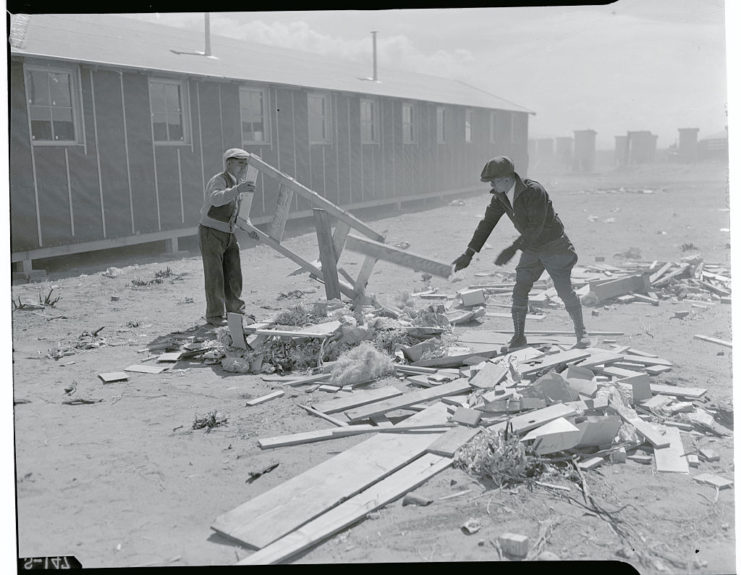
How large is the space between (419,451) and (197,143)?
38.7 ft

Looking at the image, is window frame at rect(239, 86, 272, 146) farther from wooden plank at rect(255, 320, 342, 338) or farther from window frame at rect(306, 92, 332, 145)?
wooden plank at rect(255, 320, 342, 338)

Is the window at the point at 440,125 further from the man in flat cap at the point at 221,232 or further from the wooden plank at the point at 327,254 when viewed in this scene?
the man in flat cap at the point at 221,232

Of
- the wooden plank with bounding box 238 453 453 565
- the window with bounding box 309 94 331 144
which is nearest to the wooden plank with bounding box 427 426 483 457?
the wooden plank with bounding box 238 453 453 565

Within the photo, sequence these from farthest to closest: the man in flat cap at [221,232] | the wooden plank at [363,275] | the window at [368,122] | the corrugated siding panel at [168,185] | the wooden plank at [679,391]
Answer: the window at [368,122]
the corrugated siding panel at [168,185]
the wooden plank at [363,275]
the man in flat cap at [221,232]
the wooden plank at [679,391]

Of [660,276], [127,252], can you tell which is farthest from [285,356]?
[127,252]

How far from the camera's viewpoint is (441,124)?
91.5 ft

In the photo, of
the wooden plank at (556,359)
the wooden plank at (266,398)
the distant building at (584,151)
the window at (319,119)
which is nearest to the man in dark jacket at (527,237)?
the wooden plank at (556,359)

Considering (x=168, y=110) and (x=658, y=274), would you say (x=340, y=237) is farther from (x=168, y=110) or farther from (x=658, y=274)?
(x=168, y=110)

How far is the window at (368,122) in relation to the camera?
2219cm

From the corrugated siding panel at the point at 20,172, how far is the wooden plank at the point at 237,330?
5.91 metres

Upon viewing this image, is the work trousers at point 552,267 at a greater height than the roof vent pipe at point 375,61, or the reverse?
the roof vent pipe at point 375,61

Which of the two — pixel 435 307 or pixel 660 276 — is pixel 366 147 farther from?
pixel 435 307

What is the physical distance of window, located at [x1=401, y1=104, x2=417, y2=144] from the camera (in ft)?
80.9

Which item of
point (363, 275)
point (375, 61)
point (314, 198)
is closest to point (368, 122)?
point (375, 61)
